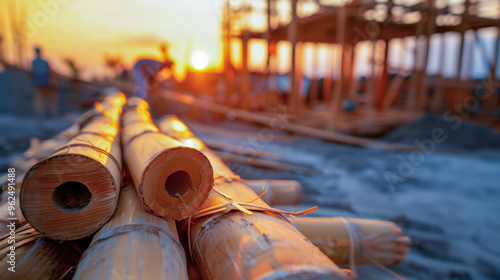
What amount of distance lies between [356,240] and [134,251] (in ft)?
5.46

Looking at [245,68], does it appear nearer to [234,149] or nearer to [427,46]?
[234,149]

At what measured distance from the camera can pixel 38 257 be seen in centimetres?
140

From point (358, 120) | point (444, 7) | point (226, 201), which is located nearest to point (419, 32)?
point (444, 7)

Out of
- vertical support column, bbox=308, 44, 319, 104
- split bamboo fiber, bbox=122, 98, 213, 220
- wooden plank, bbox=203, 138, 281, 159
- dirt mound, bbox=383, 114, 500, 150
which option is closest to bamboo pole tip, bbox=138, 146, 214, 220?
split bamboo fiber, bbox=122, 98, 213, 220

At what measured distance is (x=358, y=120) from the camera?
8617 millimetres

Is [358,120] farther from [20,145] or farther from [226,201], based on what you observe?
[20,145]

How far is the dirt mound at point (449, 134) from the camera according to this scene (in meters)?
6.77

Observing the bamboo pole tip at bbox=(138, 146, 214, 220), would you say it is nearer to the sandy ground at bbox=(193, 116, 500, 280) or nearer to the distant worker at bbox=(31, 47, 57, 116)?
the sandy ground at bbox=(193, 116, 500, 280)

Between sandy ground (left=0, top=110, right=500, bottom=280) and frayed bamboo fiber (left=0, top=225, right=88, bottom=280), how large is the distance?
6.89ft

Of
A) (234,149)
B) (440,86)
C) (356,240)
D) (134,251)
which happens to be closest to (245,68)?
(234,149)

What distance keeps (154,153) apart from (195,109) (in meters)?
9.00

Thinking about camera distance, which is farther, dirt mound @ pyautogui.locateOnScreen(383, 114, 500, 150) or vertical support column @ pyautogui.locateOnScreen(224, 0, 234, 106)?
vertical support column @ pyautogui.locateOnScreen(224, 0, 234, 106)

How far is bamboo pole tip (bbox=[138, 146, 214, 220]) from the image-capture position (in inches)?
56.5

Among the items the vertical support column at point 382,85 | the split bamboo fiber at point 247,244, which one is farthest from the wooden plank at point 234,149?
the vertical support column at point 382,85
